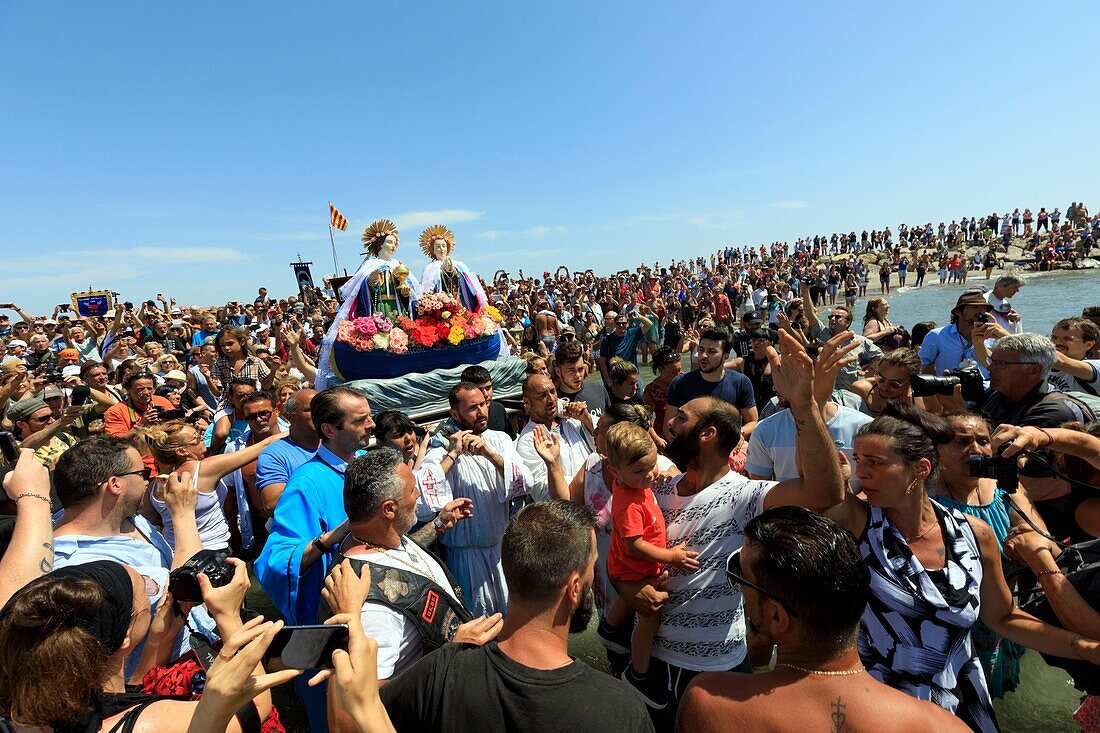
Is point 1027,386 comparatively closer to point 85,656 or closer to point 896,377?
point 896,377

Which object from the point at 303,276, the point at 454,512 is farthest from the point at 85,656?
the point at 303,276

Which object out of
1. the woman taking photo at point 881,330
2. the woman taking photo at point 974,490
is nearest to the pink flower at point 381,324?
the woman taking photo at point 881,330

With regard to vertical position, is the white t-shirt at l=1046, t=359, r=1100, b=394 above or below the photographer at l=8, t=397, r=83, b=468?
below

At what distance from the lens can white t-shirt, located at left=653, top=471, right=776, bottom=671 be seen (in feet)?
8.21

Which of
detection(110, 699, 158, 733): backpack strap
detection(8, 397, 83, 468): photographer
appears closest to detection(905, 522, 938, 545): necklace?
detection(110, 699, 158, 733): backpack strap

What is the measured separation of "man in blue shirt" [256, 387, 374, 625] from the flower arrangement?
443cm

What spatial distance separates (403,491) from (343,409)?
114 centimetres

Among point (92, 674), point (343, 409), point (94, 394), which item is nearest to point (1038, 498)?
point (343, 409)

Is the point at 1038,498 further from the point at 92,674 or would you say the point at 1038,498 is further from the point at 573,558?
the point at 92,674

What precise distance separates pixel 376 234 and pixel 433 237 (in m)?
0.85

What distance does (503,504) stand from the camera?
11.8 ft

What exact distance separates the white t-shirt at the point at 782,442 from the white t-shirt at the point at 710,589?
115 centimetres

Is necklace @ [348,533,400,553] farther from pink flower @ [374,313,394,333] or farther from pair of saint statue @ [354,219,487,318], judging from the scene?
pair of saint statue @ [354,219,487,318]

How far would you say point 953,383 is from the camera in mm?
3350
